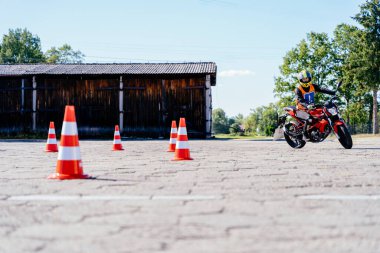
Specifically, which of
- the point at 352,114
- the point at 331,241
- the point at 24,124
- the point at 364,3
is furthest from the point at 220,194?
the point at 352,114

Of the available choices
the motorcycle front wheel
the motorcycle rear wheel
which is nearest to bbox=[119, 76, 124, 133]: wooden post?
the motorcycle rear wheel

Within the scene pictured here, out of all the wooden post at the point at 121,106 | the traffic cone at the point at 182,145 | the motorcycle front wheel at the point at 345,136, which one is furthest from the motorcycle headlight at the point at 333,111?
the wooden post at the point at 121,106

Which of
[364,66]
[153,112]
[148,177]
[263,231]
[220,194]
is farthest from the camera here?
[364,66]

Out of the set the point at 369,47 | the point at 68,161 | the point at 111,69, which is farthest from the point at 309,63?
the point at 68,161

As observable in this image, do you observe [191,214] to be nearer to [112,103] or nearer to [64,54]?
[112,103]

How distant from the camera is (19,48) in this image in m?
69.4

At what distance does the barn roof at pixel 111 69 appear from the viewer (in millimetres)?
23656

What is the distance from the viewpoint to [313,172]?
215 inches

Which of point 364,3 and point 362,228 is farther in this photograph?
point 364,3

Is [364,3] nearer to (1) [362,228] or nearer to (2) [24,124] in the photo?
(2) [24,124]

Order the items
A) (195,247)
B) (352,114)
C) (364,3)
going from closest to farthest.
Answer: (195,247) → (364,3) → (352,114)

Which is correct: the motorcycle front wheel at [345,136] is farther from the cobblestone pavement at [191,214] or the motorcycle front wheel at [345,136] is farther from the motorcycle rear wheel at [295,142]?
the cobblestone pavement at [191,214]

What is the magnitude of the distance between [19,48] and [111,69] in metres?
50.7

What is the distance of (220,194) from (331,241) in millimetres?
1527
